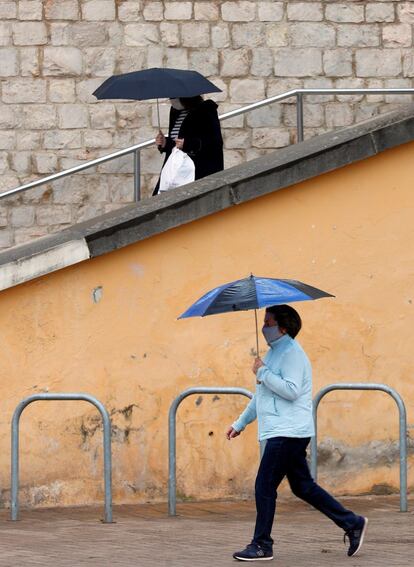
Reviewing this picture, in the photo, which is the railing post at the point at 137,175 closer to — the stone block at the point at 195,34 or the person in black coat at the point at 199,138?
the person in black coat at the point at 199,138

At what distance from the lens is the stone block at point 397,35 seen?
1822cm

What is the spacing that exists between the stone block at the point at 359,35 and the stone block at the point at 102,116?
2733 mm

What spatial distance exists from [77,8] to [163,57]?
1.11 meters

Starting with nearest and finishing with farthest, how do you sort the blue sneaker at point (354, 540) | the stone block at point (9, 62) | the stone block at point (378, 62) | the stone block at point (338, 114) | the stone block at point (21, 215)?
1. the blue sneaker at point (354, 540)
2. the stone block at point (338, 114)
3. the stone block at point (21, 215)
4. the stone block at point (9, 62)
5. the stone block at point (378, 62)

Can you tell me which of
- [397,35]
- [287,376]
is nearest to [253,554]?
[287,376]

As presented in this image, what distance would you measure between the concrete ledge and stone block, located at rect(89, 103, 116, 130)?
19.7 feet

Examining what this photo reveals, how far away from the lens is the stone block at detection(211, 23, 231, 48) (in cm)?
1808

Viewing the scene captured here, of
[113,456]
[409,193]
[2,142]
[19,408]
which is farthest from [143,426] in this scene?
[2,142]

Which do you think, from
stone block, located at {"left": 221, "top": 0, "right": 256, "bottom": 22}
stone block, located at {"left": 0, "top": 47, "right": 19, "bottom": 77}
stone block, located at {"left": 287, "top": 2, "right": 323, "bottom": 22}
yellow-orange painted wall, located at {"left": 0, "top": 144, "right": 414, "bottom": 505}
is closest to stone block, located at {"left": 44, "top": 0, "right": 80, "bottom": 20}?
stone block, located at {"left": 0, "top": 47, "right": 19, "bottom": 77}

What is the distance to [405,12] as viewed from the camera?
18.2 metres

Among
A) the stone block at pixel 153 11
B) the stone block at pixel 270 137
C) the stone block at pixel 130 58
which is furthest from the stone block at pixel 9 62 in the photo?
the stone block at pixel 270 137

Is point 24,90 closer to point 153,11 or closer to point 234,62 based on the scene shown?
point 153,11

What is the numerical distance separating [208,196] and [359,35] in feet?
23.3

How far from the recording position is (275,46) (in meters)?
18.1
